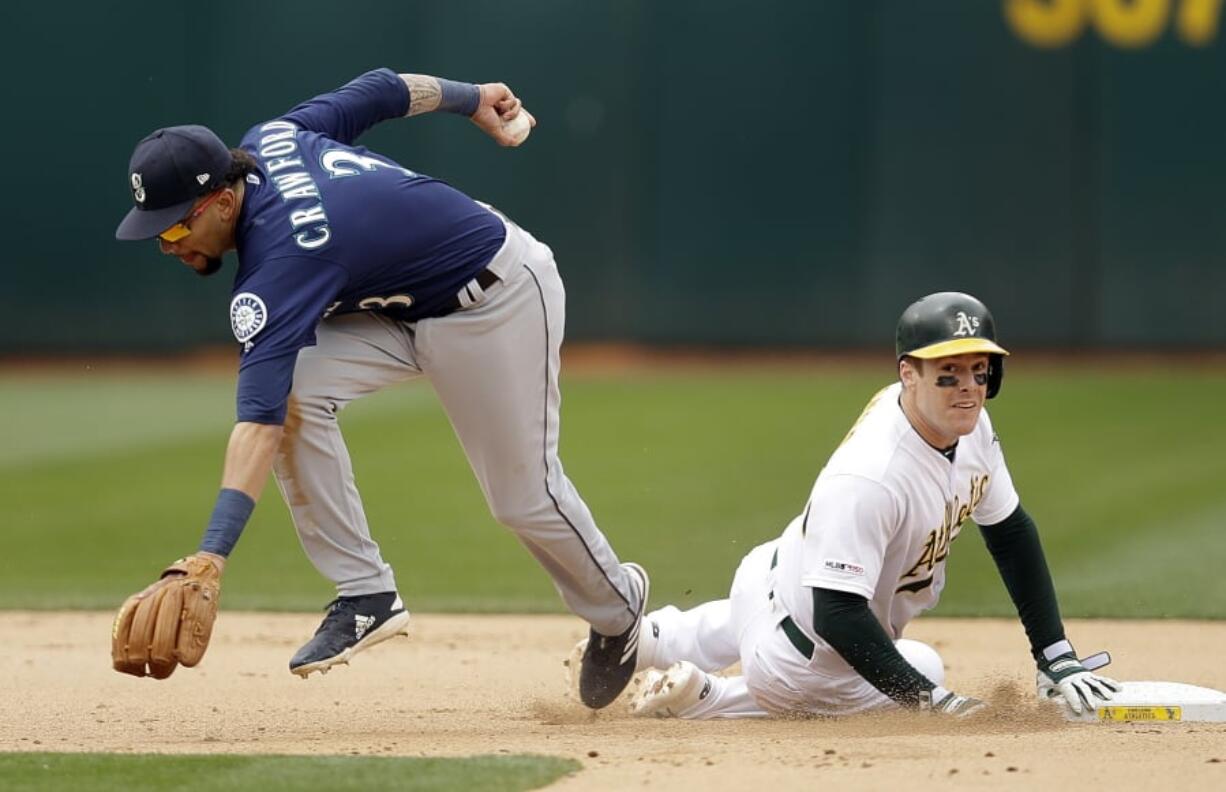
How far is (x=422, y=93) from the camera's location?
5070 mm

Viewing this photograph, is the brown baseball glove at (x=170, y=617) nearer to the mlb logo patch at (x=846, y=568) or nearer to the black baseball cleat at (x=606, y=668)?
the black baseball cleat at (x=606, y=668)

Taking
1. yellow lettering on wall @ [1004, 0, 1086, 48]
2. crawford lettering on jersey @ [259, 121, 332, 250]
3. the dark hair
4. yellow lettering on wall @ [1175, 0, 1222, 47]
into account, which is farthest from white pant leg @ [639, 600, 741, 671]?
yellow lettering on wall @ [1175, 0, 1222, 47]

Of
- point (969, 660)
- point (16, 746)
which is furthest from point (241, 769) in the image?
point (969, 660)

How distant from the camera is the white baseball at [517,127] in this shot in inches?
204

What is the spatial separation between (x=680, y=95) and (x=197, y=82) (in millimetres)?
3469

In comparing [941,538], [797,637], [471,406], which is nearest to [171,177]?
[471,406]

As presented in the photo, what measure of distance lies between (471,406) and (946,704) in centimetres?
134

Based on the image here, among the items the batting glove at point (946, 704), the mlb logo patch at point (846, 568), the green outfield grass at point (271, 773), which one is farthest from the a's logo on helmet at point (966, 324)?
the green outfield grass at point (271, 773)

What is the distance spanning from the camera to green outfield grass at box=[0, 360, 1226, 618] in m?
7.24

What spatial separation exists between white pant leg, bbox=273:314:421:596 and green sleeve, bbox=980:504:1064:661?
1519 mm

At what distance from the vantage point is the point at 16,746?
14.2ft

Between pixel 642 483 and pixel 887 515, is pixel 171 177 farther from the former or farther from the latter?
pixel 642 483

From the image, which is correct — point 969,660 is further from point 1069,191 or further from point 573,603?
point 1069,191

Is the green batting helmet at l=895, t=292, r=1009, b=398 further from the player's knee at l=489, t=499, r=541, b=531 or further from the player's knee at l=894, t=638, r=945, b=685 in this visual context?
the player's knee at l=489, t=499, r=541, b=531
